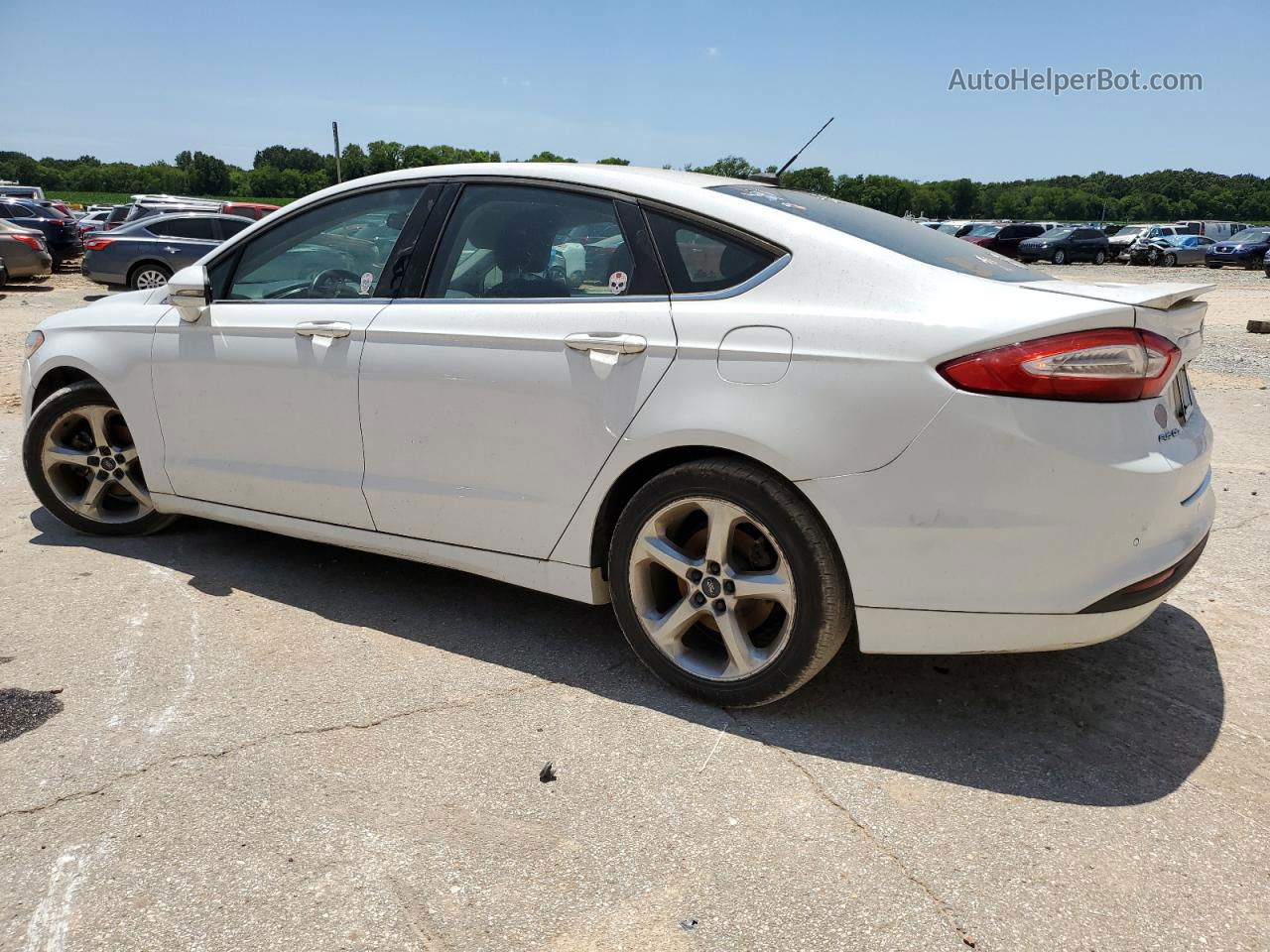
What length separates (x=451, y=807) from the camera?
2.73m

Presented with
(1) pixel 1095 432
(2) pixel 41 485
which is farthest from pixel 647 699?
(2) pixel 41 485

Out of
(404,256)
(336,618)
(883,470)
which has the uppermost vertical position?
(404,256)

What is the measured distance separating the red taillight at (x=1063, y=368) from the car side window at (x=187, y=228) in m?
17.7

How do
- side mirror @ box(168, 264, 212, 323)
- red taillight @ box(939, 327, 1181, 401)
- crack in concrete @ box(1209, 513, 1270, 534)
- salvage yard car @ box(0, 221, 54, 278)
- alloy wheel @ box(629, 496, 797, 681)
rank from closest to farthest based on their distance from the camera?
red taillight @ box(939, 327, 1181, 401) < alloy wheel @ box(629, 496, 797, 681) < side mirror @ box(168, 264, 212, 323) < crack in concrete @ box(1209, 513, 1270, 534) < salvage yard car @ box(0, 221, 54, 278)

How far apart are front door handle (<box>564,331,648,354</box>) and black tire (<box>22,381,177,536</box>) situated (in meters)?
2.53

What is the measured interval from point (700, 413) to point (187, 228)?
57.4ft

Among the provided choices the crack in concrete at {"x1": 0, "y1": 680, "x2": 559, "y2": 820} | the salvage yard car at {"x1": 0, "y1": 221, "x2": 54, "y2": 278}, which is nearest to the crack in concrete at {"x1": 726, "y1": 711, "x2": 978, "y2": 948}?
the crack in concrete at {"x1": 0, "y1": 680, "x2": 559, "y2": 820}

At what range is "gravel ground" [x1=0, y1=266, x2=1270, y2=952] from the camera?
7.53 ft

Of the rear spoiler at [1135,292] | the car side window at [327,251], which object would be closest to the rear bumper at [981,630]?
the rear spoiler at [1135,292]

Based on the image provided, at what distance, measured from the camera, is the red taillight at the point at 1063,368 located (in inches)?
105

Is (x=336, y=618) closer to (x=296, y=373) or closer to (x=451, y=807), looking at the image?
(x=296, y=373)

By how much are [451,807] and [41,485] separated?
129 inches

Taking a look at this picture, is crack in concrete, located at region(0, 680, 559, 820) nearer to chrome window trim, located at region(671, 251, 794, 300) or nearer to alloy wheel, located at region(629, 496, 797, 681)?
alloy wheel, located at region(629, 496, 797, 681)

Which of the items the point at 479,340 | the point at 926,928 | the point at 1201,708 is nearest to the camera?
the point at 926,928
